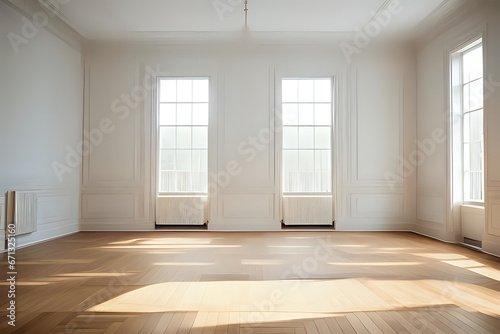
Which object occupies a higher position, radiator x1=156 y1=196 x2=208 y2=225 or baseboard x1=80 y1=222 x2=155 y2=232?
radiator x1=156 y1=196 x2=208 y2=225

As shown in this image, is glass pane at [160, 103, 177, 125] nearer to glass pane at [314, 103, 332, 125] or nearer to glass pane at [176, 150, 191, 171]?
glass pane at [176, 150, 191, 171]

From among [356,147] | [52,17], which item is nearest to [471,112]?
[356,147]

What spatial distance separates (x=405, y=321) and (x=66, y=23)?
6405 mm

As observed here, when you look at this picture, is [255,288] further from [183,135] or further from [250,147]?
[183,135]

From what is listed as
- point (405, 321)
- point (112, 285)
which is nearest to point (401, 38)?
point (405, 321)

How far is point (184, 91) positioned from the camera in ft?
22.5

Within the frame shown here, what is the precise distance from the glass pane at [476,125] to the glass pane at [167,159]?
16.2 ft

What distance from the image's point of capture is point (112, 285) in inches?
122

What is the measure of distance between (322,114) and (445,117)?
2.11 meters

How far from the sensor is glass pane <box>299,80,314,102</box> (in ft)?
22.6

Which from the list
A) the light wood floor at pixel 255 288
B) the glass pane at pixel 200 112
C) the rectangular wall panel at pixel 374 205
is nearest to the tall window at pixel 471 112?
the light wood floor at pixel 255 288

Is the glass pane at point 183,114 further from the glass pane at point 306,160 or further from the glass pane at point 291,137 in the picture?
the glass pane at point 306,160

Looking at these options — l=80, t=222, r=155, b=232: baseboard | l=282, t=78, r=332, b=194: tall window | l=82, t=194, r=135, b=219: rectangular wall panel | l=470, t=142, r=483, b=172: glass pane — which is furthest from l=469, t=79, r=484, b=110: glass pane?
l=82, t=194, r=135, b=219: rectangular wall panel

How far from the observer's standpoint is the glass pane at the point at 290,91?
6.88m
